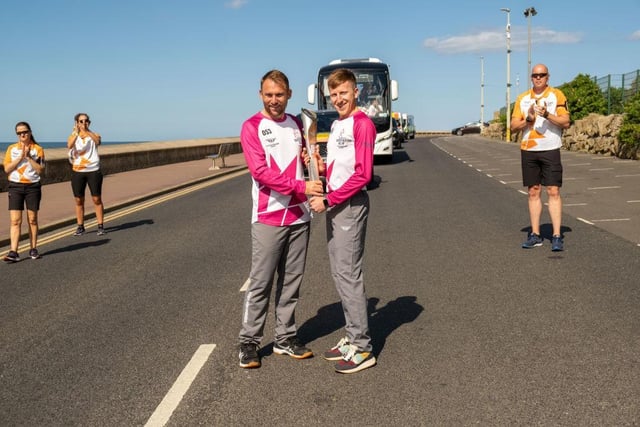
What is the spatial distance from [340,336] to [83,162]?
706 centimetres

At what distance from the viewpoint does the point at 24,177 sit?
28.7 ft

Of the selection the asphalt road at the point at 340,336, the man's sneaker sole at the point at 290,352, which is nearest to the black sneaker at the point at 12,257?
the asphalt road at the point at 340,336

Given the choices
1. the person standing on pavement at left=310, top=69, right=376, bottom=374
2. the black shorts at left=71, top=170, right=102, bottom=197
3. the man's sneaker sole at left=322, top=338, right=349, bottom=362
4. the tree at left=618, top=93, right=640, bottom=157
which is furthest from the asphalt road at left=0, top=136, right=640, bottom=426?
the tree at left=618, top=93, right=640, bottom=157

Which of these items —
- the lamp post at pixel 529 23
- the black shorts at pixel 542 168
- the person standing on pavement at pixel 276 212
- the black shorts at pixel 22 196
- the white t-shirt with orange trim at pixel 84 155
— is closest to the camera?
the person standing on pavement at pixel 276 212

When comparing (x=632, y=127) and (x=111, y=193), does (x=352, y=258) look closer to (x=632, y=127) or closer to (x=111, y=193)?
(x=111, y=193)

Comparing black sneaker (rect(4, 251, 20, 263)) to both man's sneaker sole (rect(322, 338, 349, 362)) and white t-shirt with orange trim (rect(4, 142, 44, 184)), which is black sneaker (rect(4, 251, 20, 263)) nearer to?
white t-shirt with orange trim (rect(4, 142, 44, 184))

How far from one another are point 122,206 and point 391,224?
21.2ft

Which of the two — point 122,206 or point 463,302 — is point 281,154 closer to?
point 463,302

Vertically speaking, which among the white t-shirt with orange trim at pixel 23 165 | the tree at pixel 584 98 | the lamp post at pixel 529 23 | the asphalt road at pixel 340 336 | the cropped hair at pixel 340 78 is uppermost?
the lamp post at pixel 529 23

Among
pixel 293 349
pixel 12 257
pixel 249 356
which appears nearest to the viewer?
pixel 249 356

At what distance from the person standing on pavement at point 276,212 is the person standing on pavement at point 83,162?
6.81 metres

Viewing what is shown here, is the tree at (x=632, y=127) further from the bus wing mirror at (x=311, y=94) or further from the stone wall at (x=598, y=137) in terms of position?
the bus wing mirror at (x=311, y=94)

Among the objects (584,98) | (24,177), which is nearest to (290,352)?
(24,177)

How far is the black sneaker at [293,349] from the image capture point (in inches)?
175
